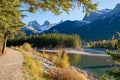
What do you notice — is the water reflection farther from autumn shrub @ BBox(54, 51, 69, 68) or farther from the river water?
autumn shrub @ BBox(54, 51, 69, 68)

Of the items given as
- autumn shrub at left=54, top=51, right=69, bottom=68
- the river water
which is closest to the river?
the river water

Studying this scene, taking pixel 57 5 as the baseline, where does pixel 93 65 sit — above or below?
below

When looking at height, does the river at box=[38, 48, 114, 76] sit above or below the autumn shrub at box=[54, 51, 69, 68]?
below

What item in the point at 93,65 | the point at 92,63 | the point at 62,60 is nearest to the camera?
the point at 62,60

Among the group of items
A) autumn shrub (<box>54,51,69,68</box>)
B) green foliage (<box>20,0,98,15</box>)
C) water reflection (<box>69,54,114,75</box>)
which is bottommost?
water reflection (<box>69,54,114,75</box>)

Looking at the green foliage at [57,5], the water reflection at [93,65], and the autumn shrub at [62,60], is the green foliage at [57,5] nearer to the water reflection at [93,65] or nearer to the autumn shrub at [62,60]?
the autumn shrub at [62,60]

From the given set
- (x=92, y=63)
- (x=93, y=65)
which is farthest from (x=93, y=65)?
(x=92, y=63)

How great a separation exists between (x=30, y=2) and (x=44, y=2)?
22.4 inches

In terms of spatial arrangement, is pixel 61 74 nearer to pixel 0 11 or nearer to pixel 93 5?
pixel 0 11

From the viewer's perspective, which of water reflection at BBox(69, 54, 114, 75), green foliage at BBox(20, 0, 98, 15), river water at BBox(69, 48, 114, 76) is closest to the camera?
green foliage at BBox(20, 0, 98, 15)

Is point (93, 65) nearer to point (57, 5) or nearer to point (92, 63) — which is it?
point (92, 63)

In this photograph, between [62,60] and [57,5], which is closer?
[57,5]

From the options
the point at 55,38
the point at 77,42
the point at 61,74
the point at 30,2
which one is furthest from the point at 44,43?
the point at 30,2

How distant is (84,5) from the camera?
793cm
